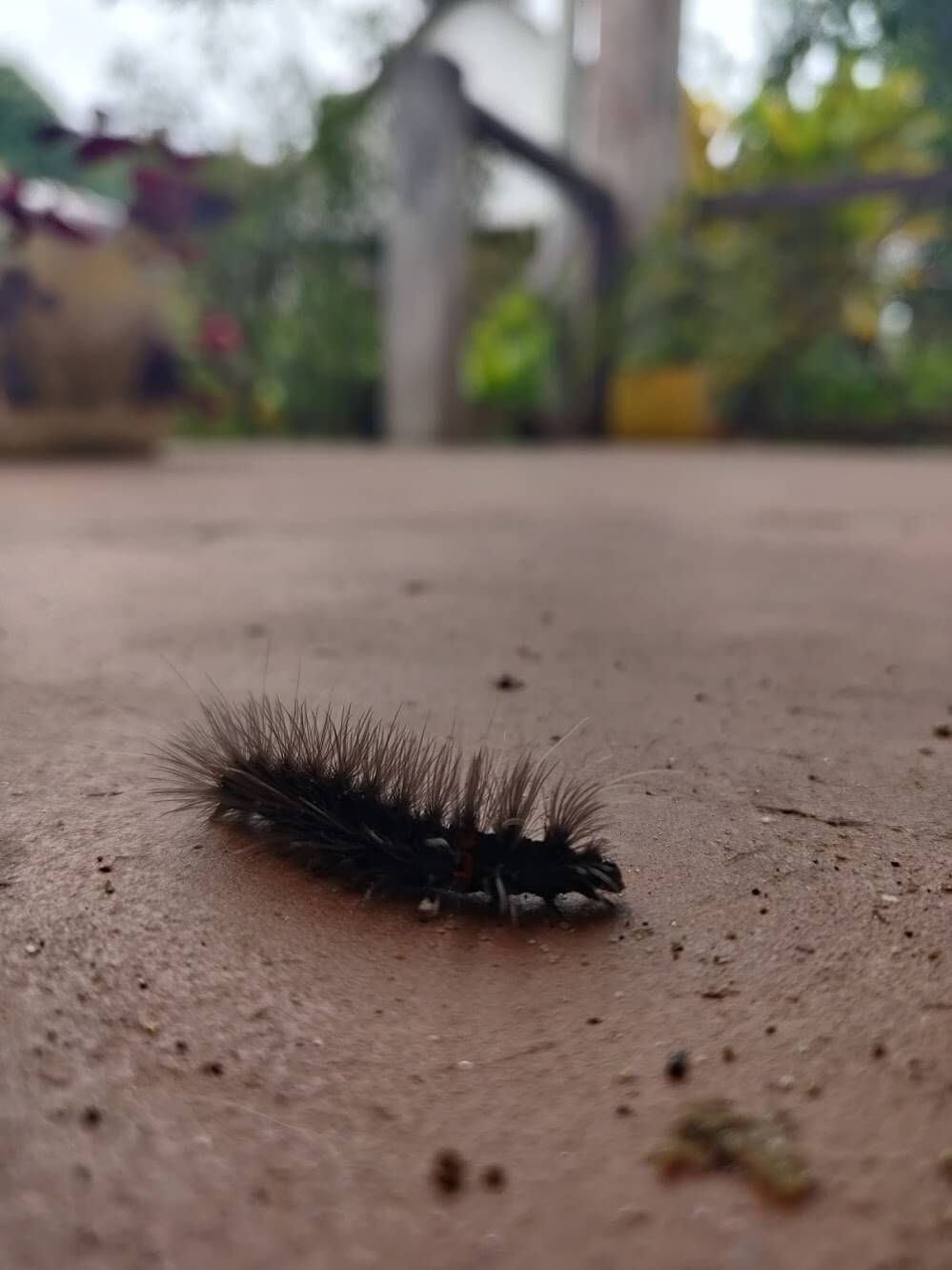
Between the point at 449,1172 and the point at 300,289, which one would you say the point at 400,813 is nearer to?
the point at 449,1172

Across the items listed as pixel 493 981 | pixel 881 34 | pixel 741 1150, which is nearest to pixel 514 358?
pixel 881 34

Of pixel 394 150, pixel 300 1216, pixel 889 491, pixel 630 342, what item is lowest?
pixel 300 1216

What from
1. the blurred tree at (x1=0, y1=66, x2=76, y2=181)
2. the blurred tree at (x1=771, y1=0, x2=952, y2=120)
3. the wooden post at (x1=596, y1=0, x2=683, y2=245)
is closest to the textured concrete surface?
the blurred tree at (x1=771, y1=0, x2=952, y2=120)

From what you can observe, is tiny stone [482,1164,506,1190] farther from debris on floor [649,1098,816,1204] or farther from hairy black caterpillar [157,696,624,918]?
hairy black caterpillar [157,696,624,918]

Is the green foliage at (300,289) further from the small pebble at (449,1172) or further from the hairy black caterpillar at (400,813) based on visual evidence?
the small pebble at (449,1172)

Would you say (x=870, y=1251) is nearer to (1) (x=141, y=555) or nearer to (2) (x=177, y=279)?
(1) (x=141, y=555)

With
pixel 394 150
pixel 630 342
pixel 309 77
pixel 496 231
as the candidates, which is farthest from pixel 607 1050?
pixel 496 231
